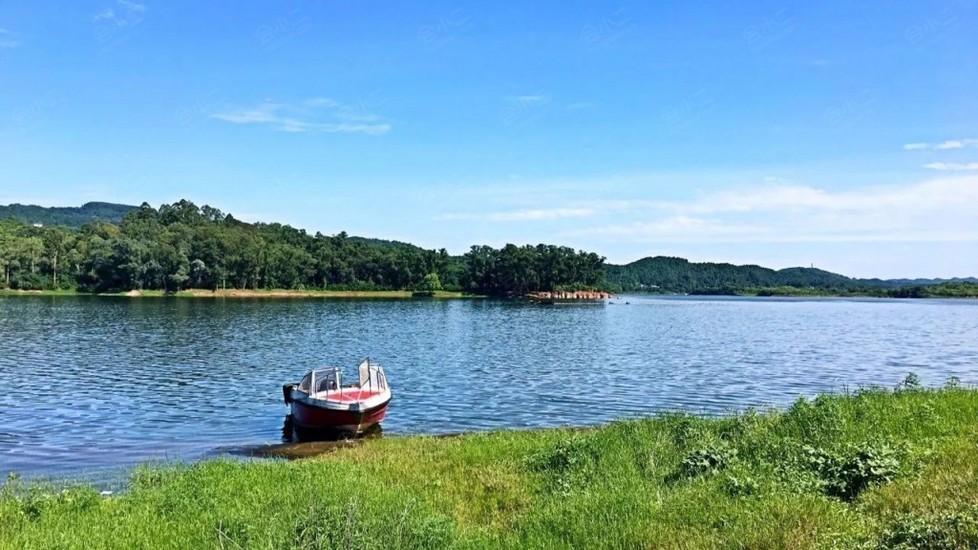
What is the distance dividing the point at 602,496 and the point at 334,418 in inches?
690

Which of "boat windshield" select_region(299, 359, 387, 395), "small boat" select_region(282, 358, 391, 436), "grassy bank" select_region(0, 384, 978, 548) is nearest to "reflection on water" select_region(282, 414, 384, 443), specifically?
"small boat" select_region(282, 358, 391, 436)

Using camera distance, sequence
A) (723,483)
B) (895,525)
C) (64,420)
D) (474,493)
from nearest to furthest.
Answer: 1. (895,525)
2. (723,483)
3. (474,493)
4. (64,420)

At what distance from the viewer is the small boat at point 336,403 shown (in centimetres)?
2759

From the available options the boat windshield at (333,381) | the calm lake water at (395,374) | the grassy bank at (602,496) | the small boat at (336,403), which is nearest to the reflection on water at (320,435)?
the small boat at (336,403)

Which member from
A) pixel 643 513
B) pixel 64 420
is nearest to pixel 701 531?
pixel 643 513

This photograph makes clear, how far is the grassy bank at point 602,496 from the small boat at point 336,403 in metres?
8.44

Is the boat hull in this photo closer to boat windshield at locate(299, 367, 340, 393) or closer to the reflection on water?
the reflection on water

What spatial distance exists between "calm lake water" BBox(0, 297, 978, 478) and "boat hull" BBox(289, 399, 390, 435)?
4.79 feet

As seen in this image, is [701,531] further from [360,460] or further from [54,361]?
[54,361]

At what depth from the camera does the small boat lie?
2759 centimetres

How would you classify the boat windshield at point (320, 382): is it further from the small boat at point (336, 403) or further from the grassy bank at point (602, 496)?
the grassy bank at point (602, 496)

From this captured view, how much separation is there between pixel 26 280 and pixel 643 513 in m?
199

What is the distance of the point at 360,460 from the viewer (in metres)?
20.3

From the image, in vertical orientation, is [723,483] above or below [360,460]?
above
